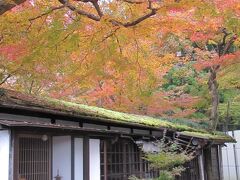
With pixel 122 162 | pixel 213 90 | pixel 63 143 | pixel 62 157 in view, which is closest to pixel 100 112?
pixel 122 162

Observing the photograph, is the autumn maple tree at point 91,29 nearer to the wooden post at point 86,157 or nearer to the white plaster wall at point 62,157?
the white plaster wall at point 62,157

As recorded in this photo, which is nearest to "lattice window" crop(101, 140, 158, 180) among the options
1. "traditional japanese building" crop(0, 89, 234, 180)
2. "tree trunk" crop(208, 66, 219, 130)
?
"traditional japanese building" crop(0, 89, 234, 180)

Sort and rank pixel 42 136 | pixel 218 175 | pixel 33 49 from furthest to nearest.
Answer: pixel 218 175, pixel 33 49, pixel 42 136

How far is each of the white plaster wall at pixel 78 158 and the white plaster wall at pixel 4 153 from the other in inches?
103

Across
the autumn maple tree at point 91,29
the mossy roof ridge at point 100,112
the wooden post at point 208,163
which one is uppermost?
the autumn maple tree at point 91,29

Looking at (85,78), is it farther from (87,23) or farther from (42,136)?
(42,136)

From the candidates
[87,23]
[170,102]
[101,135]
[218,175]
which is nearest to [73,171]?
[101,135]

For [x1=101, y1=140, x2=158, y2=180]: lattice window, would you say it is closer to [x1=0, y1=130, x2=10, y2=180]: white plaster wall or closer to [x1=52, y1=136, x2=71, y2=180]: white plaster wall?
[x1=52, y1=136, x2=71, y2=180]: white plaster wall

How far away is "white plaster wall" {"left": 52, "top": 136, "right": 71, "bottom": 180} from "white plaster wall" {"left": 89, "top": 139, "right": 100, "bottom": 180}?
1.11 meters

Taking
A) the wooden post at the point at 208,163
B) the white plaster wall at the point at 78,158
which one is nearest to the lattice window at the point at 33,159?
A: the white plaster wall at the point at 78,158

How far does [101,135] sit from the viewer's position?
36.8 ft

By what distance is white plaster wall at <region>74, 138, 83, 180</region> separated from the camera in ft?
34.6

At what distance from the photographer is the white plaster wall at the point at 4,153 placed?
26.7ft

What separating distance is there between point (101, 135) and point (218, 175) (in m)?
12.4
